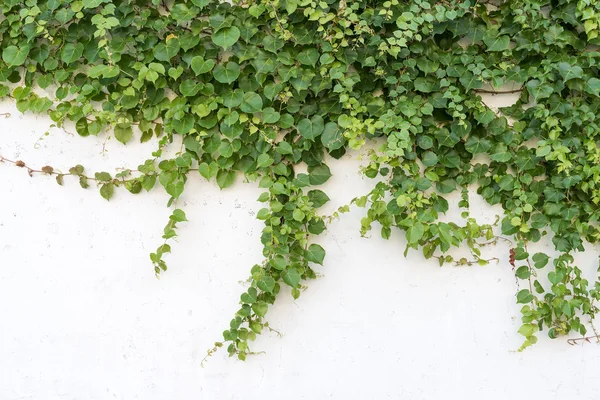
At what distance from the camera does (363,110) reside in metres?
2.35

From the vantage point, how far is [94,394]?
2531 mm

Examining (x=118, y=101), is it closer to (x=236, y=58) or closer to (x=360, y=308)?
(x=236, y=58)

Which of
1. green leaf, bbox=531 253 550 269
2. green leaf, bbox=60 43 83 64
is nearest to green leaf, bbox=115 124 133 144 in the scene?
green leaf, bbox=60 43 83 64

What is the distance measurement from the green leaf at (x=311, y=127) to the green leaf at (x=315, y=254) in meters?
0.43

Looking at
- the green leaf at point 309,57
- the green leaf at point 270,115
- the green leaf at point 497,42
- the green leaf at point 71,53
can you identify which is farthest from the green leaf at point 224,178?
the green leaf at point 497,42

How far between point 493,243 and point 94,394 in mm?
1730

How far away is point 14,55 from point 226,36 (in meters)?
0.87

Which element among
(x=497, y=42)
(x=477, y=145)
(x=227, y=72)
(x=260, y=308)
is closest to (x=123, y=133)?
(x=227, y=72)

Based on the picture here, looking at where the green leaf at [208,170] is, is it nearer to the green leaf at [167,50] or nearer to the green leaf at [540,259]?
the green leaf at [167,50]

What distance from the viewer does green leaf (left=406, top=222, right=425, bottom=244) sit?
7.59 ft

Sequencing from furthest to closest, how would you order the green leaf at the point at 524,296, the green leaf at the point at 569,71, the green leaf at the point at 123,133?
the green leaf at the point at 123,133 < the green leaf at the point at 524,296 < the green leaf at the point at 569,71

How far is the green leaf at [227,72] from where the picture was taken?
2.38 metres

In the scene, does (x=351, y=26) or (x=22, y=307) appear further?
(x=22, y=307)

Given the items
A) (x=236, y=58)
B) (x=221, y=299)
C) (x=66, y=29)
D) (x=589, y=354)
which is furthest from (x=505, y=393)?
(x=66, y=29)
